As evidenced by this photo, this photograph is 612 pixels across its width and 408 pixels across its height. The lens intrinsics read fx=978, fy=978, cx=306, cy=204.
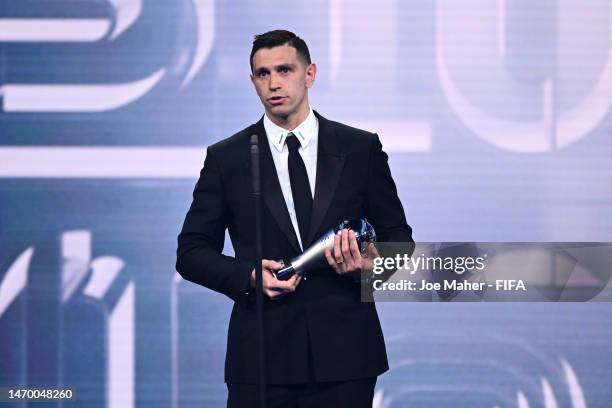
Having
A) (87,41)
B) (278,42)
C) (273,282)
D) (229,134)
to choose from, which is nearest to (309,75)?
(278,42)

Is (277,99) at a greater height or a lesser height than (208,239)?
greater

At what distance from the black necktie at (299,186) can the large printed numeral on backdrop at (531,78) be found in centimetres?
140

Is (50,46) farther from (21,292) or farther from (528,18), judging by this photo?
(528,18)

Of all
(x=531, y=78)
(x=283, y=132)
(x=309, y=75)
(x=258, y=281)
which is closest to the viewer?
(x=258, y=281)

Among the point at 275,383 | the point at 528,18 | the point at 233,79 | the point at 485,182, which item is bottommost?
the point at 275,383

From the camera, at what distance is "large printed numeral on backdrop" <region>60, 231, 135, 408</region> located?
411cm

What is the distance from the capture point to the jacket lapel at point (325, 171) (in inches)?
106

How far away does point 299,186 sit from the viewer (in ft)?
9.10

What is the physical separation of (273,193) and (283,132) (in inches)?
7.6

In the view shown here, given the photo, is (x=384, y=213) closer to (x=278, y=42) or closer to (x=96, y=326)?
(x=278, y=42)

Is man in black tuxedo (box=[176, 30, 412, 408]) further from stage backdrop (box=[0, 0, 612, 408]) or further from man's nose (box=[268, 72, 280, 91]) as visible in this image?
stage backdrop (box=[0, 0, 612, 408])

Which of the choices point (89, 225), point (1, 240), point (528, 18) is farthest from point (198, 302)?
point (528, 18)

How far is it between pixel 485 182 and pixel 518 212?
0.18 meters

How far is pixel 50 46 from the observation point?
4152 mm
